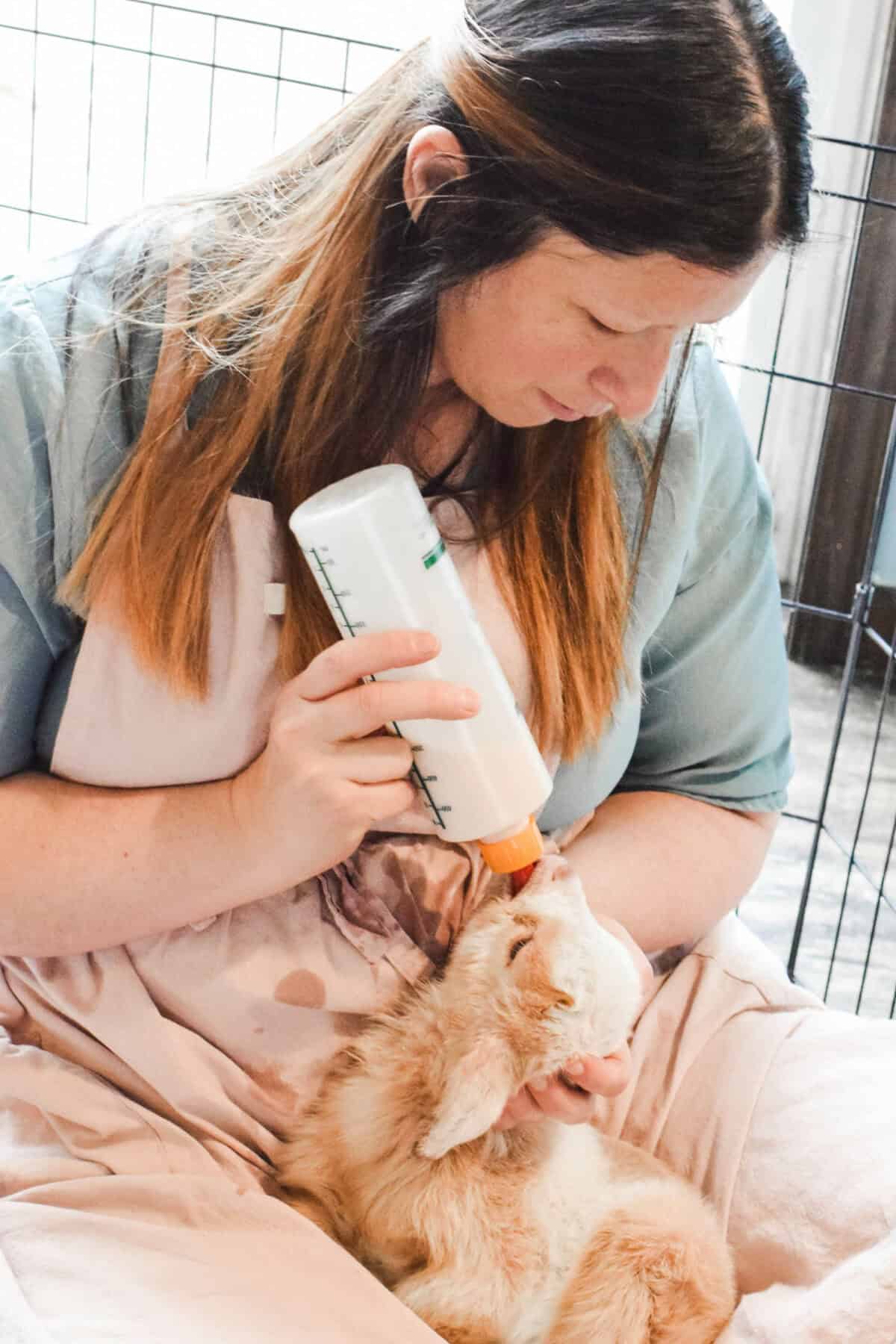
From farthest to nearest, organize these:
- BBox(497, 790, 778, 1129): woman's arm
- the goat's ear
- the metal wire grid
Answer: the metal wire grid → BBox(497, 790, 778, 1129): woman's arm → the goat's ear

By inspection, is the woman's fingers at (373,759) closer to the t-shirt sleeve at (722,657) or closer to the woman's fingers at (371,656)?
the woman's fingers at (371,656)

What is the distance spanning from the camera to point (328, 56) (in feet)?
8.56

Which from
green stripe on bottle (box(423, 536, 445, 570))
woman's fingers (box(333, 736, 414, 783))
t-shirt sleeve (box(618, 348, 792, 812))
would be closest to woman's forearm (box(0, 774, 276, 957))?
woman's fingers (box(333, 736, 414, 783))

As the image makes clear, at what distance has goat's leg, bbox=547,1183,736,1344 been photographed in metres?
0.93

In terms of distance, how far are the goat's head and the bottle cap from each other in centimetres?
3

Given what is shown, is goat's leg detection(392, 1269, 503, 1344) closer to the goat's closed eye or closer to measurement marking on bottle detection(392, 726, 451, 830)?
the goat's closed eye

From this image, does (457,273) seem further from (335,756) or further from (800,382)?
(800,382)

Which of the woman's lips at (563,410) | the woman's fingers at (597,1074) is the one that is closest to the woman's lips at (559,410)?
the woman's lips at (563,410)

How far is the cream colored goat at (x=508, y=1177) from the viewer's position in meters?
0.95

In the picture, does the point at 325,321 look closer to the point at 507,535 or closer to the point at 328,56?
the point at 507,535

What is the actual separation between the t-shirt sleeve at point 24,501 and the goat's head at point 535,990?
38cm

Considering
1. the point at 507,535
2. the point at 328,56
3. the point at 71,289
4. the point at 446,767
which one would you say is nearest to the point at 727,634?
the point at 507,535

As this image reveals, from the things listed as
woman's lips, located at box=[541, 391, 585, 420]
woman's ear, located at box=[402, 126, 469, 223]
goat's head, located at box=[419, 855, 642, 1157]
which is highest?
woman's ear, located at box=[402, 126, 469, 223]

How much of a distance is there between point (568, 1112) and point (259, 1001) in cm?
24
